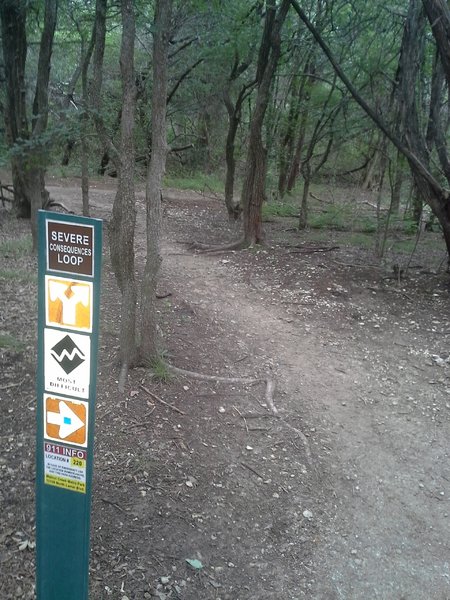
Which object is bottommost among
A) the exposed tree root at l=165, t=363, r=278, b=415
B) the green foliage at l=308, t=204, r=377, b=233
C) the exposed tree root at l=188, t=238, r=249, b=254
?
the exposed tree root at l=165, t=363, r=278, b=415

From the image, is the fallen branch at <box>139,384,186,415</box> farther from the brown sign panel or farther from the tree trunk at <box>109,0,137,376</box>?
the brown sign panel

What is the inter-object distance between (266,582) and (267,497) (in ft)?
2.50

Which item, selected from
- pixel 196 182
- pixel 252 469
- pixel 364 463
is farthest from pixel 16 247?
pixel 196 182

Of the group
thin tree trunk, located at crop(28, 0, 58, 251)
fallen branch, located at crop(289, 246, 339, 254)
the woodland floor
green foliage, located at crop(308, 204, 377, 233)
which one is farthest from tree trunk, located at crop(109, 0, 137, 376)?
green foliage, located at crop(308, 204, 377, 233)

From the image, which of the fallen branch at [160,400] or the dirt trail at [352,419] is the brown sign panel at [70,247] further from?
the fallen branch at [160,400]

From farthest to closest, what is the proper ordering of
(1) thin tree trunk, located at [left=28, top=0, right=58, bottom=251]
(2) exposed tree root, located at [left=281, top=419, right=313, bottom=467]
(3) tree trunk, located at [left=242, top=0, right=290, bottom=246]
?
(3) tree trunk, located at [left=242, top=0, right=290, bottom=246] < (1) thin tree trunk, located at [left=28, top=0, right=58, bottom=251] < (2) exposed tree root, located at [left=281, top=419, right=313, bottom=467]

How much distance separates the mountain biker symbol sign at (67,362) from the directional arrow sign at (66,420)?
0.13ft

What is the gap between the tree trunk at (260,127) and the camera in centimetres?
915

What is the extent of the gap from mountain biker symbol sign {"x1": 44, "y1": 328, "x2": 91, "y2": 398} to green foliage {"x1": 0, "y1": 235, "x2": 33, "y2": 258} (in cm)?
691

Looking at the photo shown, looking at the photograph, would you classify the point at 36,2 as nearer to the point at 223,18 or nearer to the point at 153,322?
the point at 223,18

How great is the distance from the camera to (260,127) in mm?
9523

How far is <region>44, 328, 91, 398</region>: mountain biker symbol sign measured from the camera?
6.46 feet

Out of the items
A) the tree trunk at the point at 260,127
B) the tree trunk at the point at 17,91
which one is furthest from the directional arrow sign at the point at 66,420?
the tree trunk at the point at 260,127

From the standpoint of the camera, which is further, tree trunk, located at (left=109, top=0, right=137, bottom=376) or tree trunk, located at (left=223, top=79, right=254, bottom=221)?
tree trunk, located at (left=223, top=79, right=254, bottom=221)
